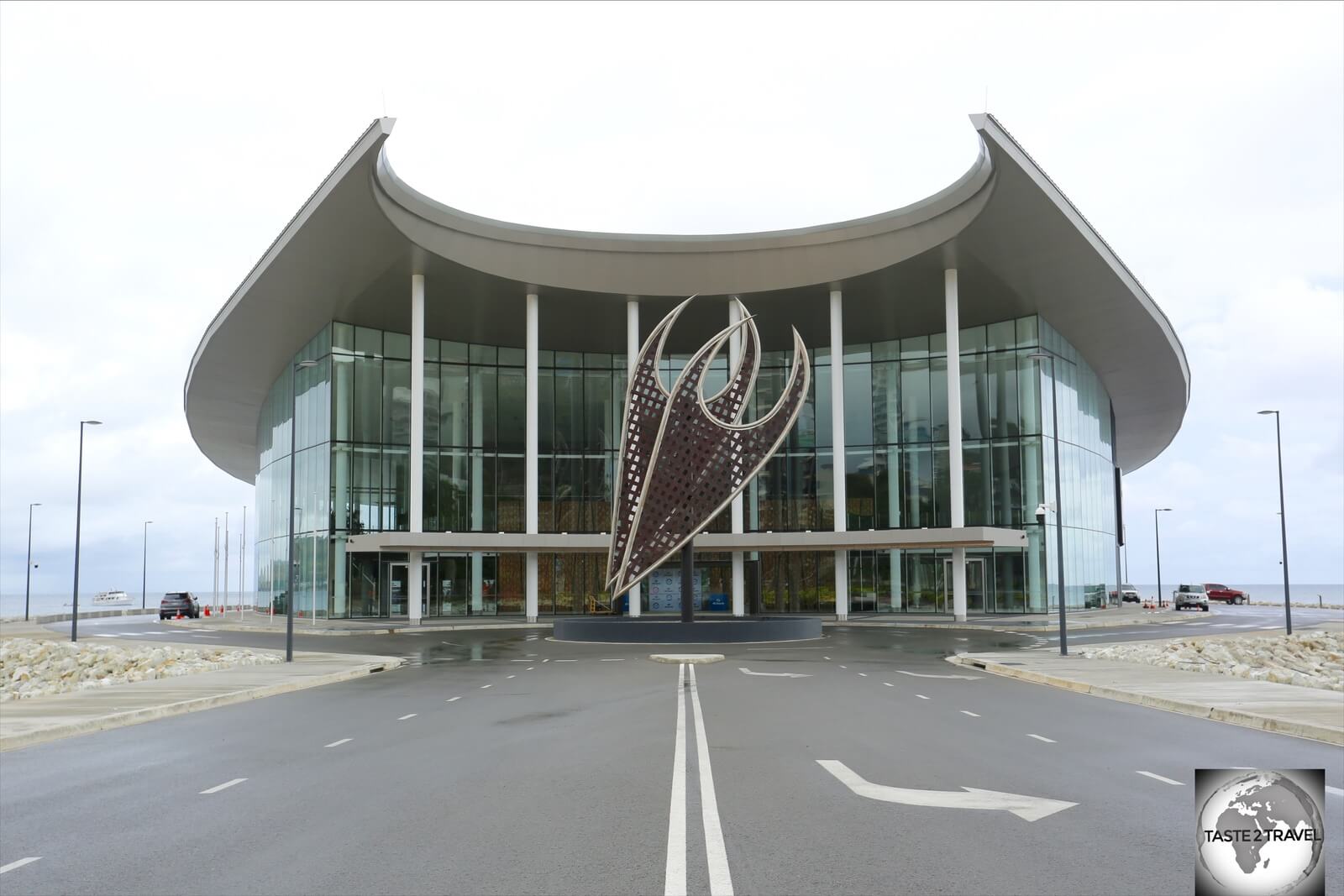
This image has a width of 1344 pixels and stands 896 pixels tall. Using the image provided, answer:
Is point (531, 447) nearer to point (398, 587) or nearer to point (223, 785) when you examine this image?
point (398, 587)

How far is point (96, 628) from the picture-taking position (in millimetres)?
50031

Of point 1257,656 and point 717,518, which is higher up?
point 717,518

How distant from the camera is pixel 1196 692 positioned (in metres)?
17.5

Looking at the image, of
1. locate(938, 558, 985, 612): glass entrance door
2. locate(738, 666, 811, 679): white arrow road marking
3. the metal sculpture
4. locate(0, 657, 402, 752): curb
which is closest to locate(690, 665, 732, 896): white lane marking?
locate(0, 657, 402, 752): curb

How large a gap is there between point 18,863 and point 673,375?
184 feet

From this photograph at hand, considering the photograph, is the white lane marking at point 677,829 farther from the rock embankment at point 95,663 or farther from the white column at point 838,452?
the white column at point 838,452

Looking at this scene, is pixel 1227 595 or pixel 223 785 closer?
pixel 223 785

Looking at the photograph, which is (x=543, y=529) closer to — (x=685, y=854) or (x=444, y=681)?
(x=444, y=681)

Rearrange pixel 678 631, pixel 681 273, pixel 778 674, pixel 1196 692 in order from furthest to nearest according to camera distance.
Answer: pixel 681 273
pixel 678 631
pixel 778 674
pixel 1196 692

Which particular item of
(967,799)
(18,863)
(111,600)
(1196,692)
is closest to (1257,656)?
(1196,692)

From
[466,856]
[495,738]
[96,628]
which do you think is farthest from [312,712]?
[96,628]

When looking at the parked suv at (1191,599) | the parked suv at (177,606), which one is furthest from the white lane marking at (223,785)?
the parked suv at (1191,599)

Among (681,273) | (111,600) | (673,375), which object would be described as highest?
(681,273)

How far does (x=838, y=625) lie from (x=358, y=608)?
22.8 metres
